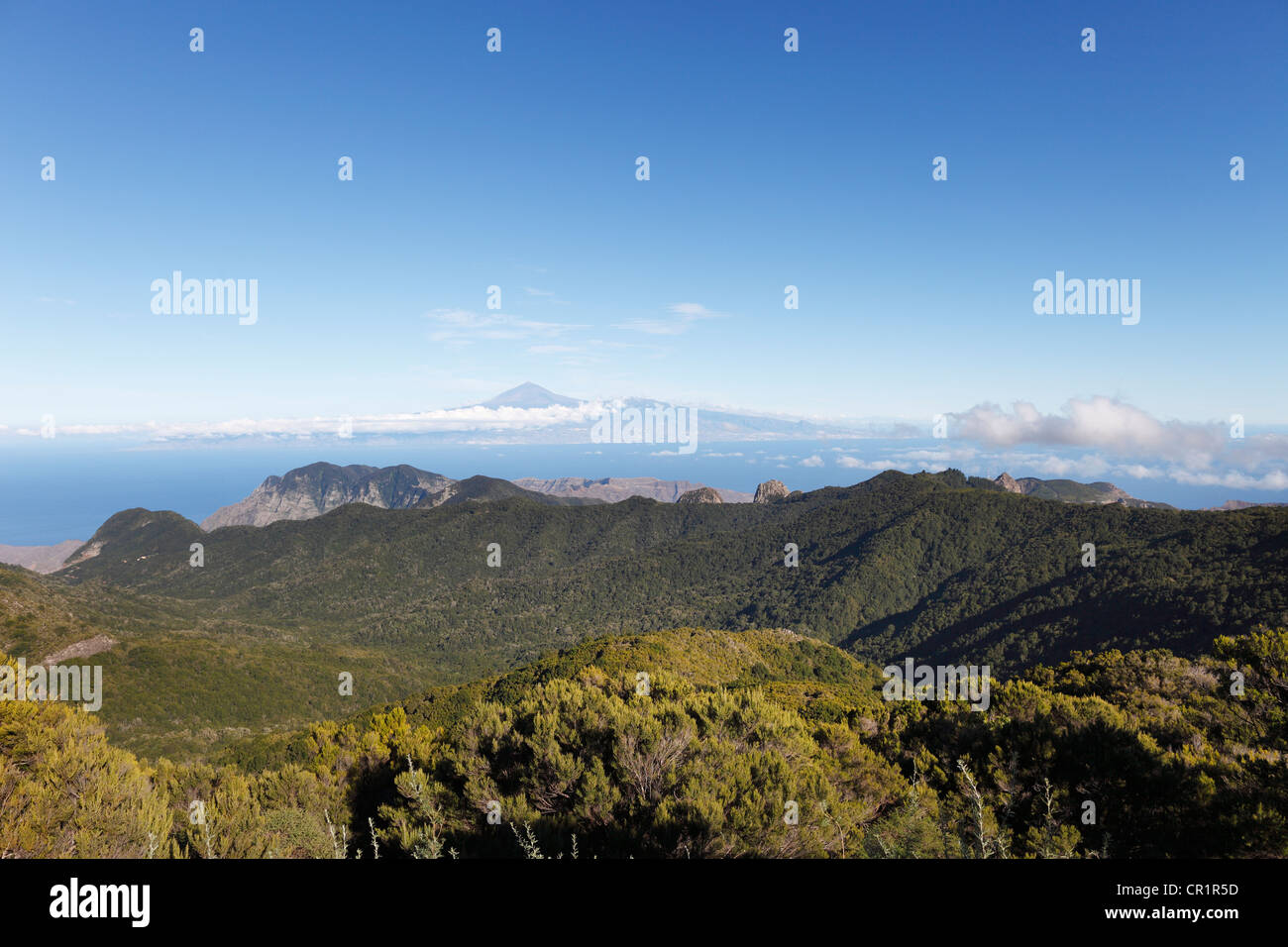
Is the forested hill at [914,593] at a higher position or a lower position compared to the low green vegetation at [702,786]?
lower

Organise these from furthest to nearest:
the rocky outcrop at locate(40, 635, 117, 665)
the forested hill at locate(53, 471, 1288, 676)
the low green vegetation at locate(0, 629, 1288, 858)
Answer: the forested hill at locate(53, 471, 1288, 676), the rocky outcrop at locate(40, 635, 117, 665), the low green vegetation at locate(0, 629, 1288, 858)

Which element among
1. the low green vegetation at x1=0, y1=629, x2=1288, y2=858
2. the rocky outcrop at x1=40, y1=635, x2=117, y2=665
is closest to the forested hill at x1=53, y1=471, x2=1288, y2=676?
the rocky outcrop at x1=40, y1=635, x2=117, y2=665

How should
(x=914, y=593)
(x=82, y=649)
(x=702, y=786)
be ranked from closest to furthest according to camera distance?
(x=702, y=786), (x=82, y=649), (x=914, y=593)

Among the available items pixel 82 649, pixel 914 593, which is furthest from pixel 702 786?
pixel 914 593

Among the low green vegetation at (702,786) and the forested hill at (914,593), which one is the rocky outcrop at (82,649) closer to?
the forested hill at (914,593)

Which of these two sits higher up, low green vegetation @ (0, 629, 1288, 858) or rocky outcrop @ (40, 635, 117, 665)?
low green vegetation @ (0, 629, 1288, 858)

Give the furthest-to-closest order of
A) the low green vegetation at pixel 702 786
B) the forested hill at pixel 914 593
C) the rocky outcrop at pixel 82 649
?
the forested hill at pixel 914 593, the rocky outcrop at pixel 82 649, the low green vegetation at pixel 702 786

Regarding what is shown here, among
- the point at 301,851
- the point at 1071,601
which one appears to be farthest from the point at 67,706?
the point at 1071,601

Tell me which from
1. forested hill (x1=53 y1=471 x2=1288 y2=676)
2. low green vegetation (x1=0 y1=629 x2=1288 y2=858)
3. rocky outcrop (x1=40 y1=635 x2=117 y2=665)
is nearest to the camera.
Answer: low green vegetation (x1=0 y1=629 x2=1288 y2=858)

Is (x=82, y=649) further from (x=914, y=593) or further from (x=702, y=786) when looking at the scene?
(x=914, y=593)

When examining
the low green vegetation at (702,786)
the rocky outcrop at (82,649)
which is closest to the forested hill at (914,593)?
the rocky outcrop at (82,649)

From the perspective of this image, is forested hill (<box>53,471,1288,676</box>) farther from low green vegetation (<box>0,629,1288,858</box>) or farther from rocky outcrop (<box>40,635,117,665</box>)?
low green vegetation (<box>0,629,1288,858</box>)

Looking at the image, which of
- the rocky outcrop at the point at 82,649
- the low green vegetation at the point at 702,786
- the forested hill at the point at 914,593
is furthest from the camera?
the forested hill at the point at 914,593

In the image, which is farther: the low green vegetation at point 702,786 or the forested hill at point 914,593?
the forested hill at point 914,593
